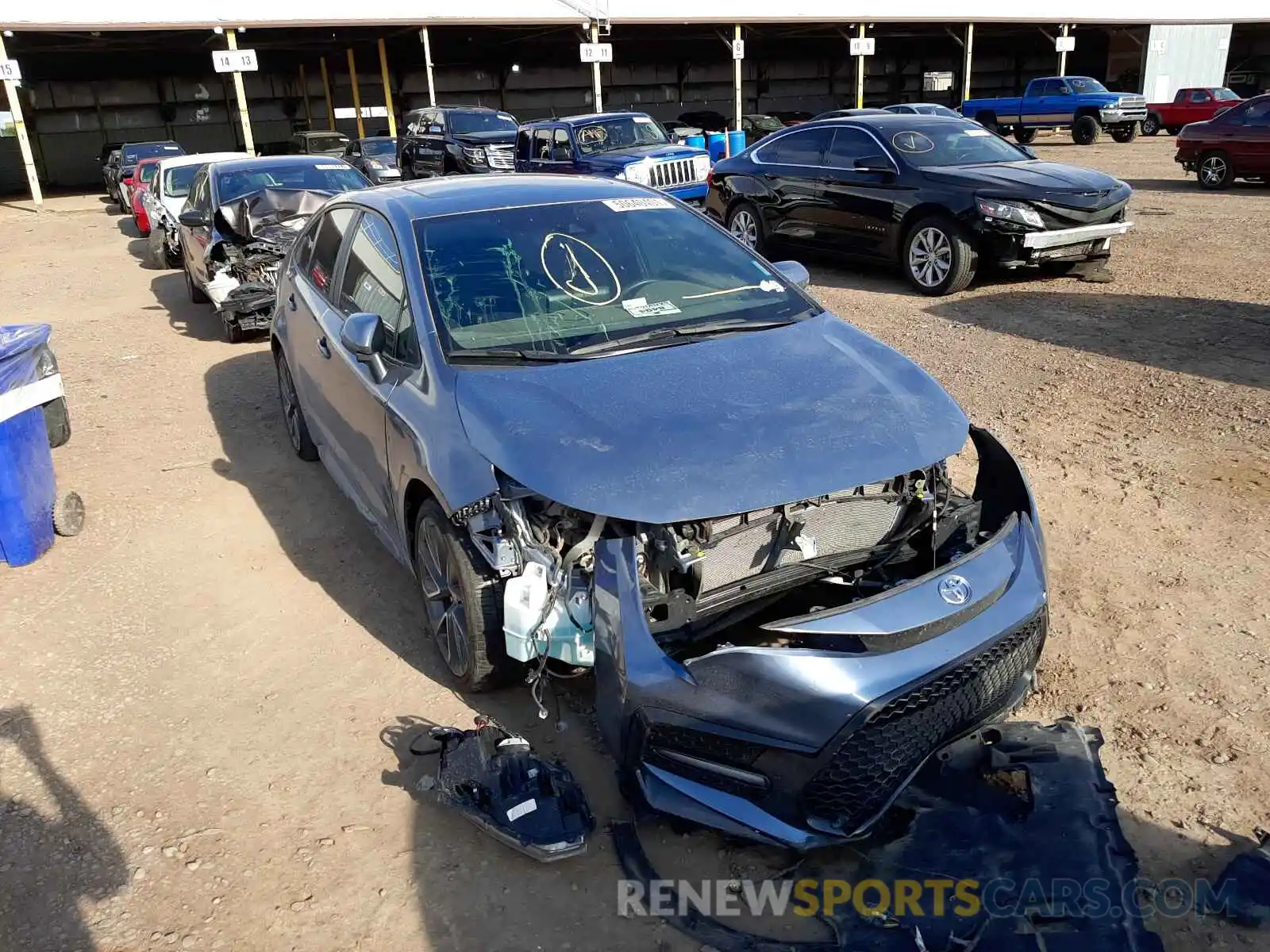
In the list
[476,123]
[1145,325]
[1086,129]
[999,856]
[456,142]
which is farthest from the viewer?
[1086,129]

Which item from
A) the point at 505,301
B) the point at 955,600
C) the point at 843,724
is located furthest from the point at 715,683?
the point at 505,301

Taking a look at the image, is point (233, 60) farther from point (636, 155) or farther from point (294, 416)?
point (294, 416)

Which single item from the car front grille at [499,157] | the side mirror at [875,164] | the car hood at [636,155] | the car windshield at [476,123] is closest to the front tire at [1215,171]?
the car hood at [636,155]

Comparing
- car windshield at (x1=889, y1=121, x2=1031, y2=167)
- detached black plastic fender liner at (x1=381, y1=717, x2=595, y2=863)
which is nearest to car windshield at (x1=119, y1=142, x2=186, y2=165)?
car windshield at (x1=889, y1=121, x2=1031, y2=167)

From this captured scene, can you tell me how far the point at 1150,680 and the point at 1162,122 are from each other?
31.8 meters

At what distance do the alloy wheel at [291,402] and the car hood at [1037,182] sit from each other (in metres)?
6.42

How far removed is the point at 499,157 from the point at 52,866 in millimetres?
18167

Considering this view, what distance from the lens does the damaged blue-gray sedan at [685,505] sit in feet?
8.98

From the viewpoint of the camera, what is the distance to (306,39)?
1207 inches

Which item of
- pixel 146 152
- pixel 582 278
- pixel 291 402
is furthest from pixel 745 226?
pixel 146 152

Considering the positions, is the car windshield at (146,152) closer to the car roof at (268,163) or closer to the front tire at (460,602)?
the car roof at (268,163)

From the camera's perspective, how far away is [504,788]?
3.07 meters

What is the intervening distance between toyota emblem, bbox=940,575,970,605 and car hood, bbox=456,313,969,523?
0.38m

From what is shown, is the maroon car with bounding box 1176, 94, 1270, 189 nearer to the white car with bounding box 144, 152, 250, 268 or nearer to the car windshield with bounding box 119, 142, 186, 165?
the white car with bounding box 144, 152, 250, 268
